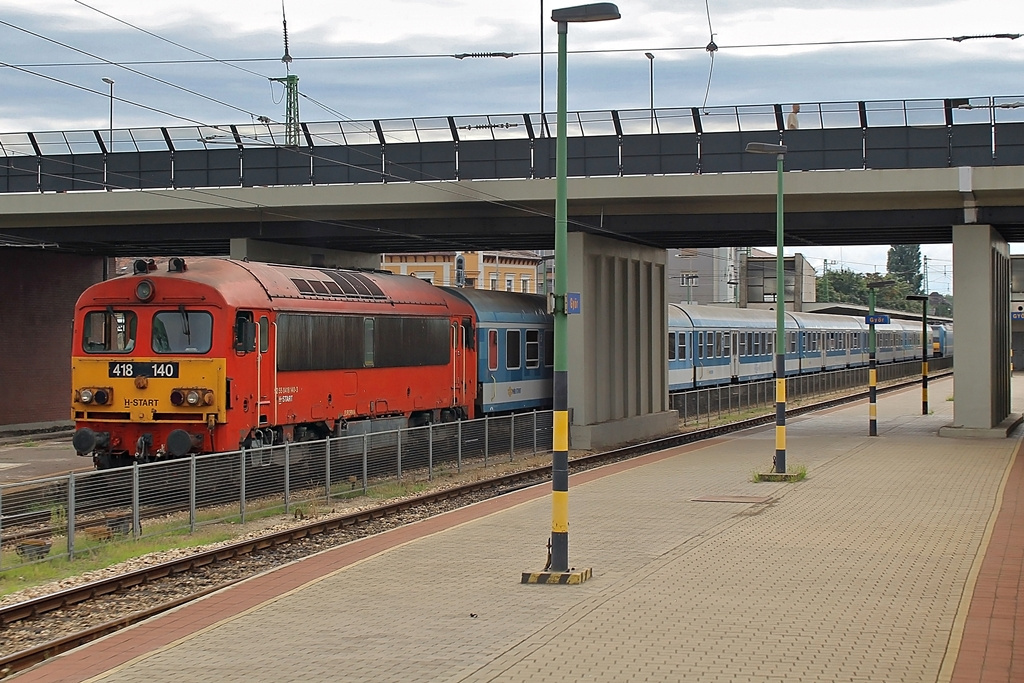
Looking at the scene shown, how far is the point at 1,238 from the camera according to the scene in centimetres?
3444

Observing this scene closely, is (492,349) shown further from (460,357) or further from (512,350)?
(460,357)

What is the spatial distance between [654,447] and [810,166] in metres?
7.40

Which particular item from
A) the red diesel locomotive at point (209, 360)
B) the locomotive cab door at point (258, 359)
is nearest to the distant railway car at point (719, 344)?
the red diesel locomotive at point (209, 360)

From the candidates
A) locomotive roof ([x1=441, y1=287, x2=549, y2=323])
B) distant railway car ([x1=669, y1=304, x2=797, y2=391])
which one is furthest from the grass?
distant railway car ([x1=669, y1=304, x2=797, y2=391])

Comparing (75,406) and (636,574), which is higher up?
(75,406)

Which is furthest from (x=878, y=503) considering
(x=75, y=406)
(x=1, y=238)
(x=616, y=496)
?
(x=1, y=238)

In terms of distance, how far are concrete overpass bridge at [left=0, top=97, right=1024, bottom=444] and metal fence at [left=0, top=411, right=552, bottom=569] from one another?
22.4ft

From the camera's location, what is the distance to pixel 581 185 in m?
27.5

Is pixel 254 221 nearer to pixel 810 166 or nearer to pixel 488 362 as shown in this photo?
pixel 488 362

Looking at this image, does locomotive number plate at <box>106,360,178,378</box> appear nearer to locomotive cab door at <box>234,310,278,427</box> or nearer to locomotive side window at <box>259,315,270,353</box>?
locomotive cab door at <box>234,310,278,427</box>

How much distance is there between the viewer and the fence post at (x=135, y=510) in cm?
1516

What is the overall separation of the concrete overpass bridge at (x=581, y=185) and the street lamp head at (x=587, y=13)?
14.9 meters

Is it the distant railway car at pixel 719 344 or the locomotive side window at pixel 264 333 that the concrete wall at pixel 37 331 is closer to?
the distant railway car at pixel 719 344

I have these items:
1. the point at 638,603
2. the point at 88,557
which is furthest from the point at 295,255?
the point at 638,603
